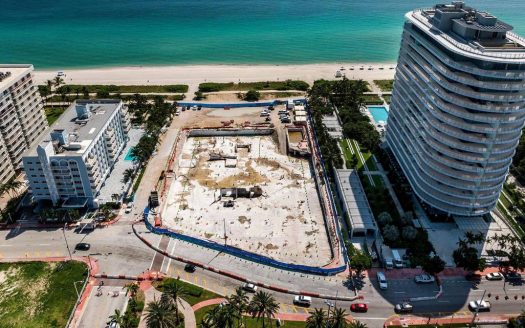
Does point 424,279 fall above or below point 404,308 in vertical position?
above

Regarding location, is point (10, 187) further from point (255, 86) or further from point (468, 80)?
point (468, 80)

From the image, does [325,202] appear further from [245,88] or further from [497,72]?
[245,88]

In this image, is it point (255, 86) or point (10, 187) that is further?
point (255, 86)

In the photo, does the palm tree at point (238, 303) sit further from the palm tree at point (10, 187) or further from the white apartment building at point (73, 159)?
the palm tree at point (10, 187)

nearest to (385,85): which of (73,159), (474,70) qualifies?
(474,70)

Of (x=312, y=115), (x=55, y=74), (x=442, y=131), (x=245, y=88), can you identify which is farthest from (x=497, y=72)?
(x=55, y=74)

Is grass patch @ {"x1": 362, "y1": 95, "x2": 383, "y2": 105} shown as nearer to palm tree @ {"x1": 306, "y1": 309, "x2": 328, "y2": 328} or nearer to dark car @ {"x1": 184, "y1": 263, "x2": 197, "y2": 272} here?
dark car @ {"x1": 184, "y1": 263, "x2": 197, "y2": 272}

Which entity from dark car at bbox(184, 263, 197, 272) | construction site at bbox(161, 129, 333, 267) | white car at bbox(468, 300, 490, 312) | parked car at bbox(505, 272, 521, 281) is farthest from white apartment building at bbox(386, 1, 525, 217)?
dark car at bbox(184, 263, 197, 272)
